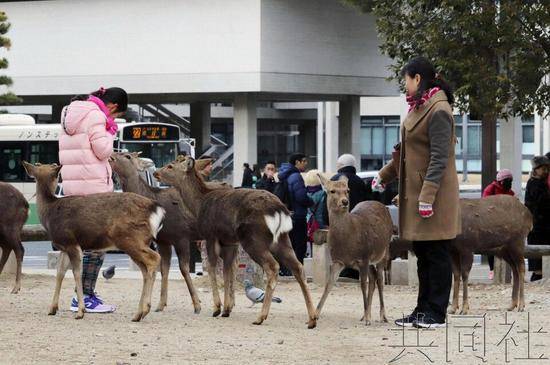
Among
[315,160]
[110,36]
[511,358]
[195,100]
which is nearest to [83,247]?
[511,358]

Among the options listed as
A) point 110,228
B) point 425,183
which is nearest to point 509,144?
point 110,228

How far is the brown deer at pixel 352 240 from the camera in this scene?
12.9m

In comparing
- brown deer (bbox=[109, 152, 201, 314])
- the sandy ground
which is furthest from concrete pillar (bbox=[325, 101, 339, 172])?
brown deer (bbox=[109, 152, 201, 314])

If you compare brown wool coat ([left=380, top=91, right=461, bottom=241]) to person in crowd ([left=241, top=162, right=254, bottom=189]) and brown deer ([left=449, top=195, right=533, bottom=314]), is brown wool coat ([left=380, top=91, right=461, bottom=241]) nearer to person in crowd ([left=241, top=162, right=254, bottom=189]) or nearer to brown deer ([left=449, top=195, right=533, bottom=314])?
brown deer ([left=449, top=195, right=533, bottom=314])

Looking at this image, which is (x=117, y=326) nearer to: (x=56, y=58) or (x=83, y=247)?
Answer: (x=83, y=247)

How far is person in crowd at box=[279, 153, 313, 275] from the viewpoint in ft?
65.4

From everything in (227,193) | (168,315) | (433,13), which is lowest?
(168,315)

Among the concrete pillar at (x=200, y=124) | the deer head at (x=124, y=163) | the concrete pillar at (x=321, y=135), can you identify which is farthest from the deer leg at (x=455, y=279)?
the concrete pillar at (x=321, y=135)

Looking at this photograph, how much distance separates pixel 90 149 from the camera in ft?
42.9

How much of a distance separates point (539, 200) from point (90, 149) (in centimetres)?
932

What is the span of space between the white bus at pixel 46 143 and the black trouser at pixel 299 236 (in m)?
15.6

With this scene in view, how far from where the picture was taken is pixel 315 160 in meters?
80.0

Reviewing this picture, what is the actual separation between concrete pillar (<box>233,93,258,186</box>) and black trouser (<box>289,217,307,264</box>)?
26010mm

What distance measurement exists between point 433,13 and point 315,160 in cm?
5701
